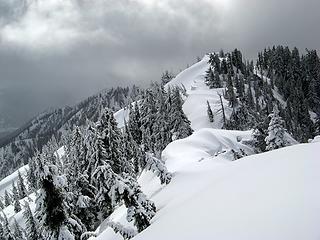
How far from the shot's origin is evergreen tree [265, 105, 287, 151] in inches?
1950

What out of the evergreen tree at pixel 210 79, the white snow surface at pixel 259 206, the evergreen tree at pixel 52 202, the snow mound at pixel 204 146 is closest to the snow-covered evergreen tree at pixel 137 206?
the white snow surface at pixel 259 206

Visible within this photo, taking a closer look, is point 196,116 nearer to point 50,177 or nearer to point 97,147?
point 97,147

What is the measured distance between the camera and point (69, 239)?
2509 centimetres

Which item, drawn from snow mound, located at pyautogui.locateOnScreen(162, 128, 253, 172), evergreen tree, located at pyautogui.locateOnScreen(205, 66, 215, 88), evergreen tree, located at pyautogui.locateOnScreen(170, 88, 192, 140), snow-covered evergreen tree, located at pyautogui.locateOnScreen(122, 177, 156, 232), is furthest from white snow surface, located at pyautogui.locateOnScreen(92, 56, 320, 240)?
evergreen tree, located at pyautogui.locateOnScreen(205, 66, 215, 88)

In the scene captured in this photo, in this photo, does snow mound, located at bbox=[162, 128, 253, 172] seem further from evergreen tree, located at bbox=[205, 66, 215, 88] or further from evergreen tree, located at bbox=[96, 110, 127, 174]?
evergreen tree, located at bbox=[205, 66, 215, 88]

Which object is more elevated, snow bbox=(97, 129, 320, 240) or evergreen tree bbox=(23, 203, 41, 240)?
snow bbox=(97, 129, 320, 240)

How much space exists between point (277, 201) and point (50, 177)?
1450 centimetres

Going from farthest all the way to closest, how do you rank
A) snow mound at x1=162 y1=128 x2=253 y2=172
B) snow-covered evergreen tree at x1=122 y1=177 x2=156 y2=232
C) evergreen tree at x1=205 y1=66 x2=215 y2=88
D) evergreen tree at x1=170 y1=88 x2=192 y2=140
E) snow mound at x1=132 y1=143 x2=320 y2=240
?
evergreen tree at x1=205 y1=66 x2=215 y2=88 < evergreen tree at x1=170 y1=88 x2=192 y2=140 < snow mound at x1=162 y1=128 x2=253 y2=172 < snow-covered evergreen tree at x1=122 y1=177 x2=156 y2=232 < snow mound at x1=132 y1=143 x2=320 y2=240

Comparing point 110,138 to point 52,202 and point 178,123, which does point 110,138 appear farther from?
point 178,123

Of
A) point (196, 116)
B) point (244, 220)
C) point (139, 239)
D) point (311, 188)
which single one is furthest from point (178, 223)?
point (196, 116)

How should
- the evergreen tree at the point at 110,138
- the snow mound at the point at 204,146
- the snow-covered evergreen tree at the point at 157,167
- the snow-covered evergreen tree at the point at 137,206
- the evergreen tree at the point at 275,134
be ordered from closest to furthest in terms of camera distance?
the snow-covered evergreen tree at the point at 137,206 < the snow-covered evergreen tree at the point at 157,167 < the evergreen tree at the point at 110,138 < the snow mound at the point at 204,146 < the evergreen tree at the point at 275,134

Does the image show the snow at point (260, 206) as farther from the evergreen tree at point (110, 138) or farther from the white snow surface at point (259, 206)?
the evergreen tree at point (110, 138)

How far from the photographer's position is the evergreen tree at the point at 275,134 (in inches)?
1950

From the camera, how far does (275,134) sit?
5009 centimetres
